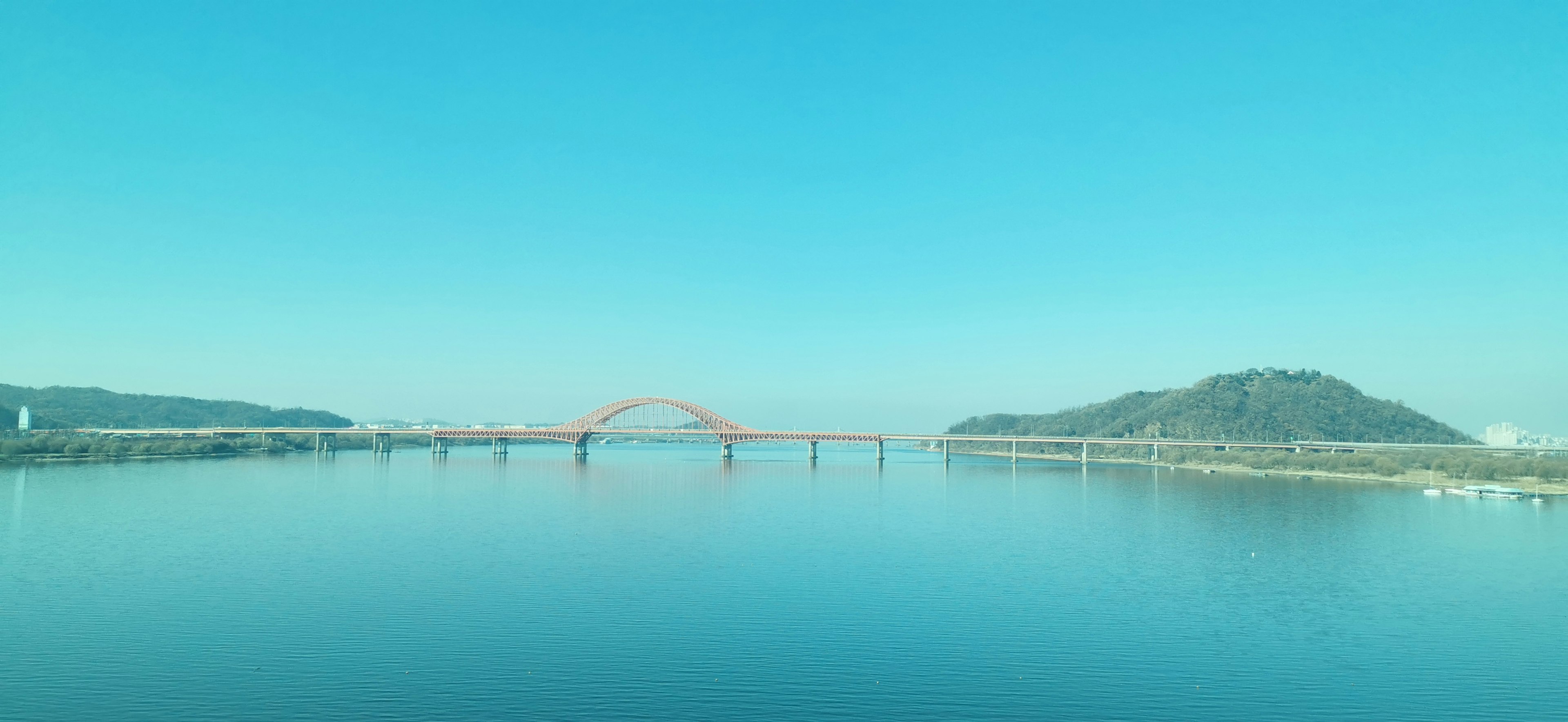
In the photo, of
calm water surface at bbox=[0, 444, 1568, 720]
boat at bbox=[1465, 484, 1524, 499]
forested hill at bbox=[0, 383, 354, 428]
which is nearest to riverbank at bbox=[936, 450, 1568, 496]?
boat at bbox=[1465, 484, 1524, 499]

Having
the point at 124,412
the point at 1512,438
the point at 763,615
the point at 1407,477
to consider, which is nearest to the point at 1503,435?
the point at 1512,438

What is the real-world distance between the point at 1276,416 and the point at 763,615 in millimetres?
109564

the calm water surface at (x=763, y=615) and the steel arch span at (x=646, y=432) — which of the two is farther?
the steel arch span at (x=646, y=432)

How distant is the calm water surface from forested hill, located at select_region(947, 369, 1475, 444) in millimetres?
73012

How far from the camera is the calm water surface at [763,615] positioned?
12.1m

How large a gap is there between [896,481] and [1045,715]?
50771 millimetres

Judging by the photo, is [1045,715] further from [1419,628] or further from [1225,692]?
[1419,628]

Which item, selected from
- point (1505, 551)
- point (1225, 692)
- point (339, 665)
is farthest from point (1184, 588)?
point (339, 665)

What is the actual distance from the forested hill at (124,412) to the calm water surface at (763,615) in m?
86.6

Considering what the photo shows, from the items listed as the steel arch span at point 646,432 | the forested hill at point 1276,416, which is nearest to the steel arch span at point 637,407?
the steel arch span at point 646,432

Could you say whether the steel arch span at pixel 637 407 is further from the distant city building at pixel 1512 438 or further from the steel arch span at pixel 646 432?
the distant city building at pixel 1512 438

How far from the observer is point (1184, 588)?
2025 cm

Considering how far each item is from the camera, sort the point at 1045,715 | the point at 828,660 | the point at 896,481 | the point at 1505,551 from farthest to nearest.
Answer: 1. the point at 896,481
2. the point at 1505,551
3. the point at 828,660
4. the point at 1045,715

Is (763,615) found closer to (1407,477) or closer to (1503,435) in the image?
(1407,477)
